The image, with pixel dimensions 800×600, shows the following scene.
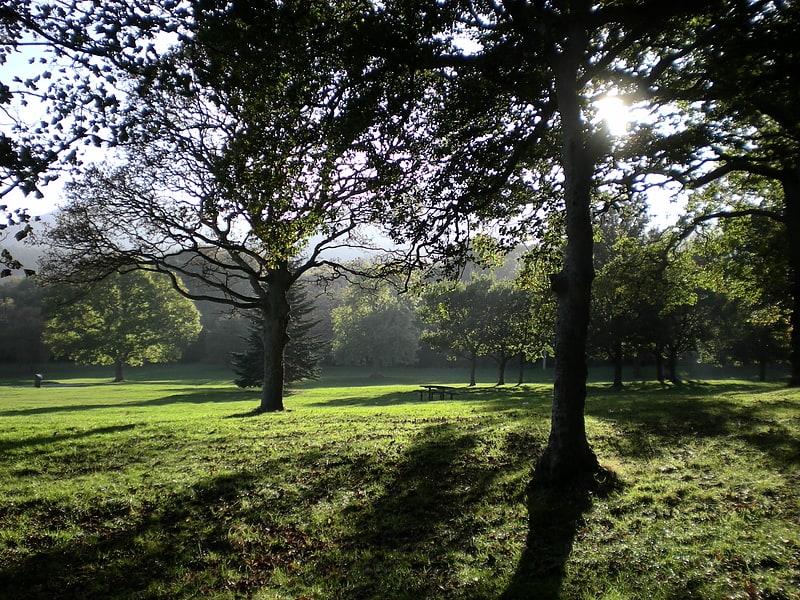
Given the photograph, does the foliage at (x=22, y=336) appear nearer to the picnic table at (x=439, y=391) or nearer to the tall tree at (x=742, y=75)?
the picnic table at (x=439, y=391)

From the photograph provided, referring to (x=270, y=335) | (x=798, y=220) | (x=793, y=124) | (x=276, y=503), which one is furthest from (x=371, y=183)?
(x=798, y=220)

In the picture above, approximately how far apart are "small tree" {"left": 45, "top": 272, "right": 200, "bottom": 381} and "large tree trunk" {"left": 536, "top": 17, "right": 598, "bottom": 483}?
43.2 meters

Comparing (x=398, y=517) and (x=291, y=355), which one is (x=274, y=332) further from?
(x=291, y=355)

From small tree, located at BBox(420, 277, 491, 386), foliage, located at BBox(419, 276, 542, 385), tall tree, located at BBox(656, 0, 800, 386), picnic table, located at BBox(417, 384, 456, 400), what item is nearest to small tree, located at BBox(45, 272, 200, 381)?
small tree, located at BBox(420, 277, 491, 386)

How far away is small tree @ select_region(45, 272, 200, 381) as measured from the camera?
44688 millimetres

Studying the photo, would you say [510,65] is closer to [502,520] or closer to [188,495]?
[502,520]

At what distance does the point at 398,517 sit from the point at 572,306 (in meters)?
4.16

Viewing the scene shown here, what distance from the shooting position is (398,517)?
673cm

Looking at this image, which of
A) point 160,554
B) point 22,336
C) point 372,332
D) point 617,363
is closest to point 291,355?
point 372,332

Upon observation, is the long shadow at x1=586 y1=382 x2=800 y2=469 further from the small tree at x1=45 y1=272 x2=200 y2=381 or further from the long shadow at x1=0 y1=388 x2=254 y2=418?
the small tree at x1=45 y1=272 x2=200 y2=381

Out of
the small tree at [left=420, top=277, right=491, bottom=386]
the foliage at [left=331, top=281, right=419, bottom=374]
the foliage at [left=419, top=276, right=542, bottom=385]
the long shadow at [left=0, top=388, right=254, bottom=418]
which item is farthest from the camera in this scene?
the foliage at [left=331, top=281, right=419, bottom=374]

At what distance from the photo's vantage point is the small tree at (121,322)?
44.7 metres

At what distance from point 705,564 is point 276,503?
548 cm

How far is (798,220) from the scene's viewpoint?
51.8 feet
